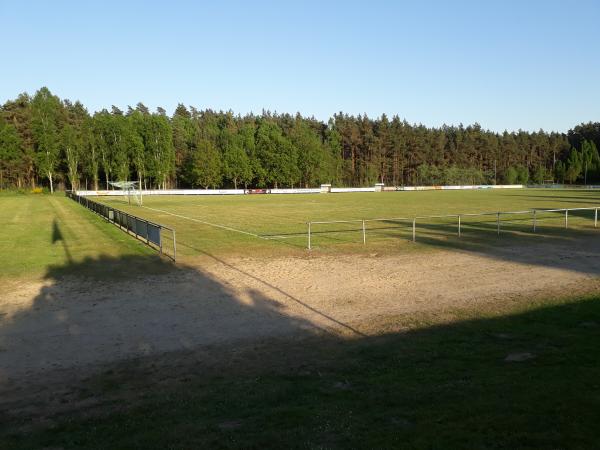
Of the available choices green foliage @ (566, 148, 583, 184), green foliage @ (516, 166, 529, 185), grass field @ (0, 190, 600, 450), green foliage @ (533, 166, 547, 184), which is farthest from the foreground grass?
green foliage @ (533, 166, 547, 184)

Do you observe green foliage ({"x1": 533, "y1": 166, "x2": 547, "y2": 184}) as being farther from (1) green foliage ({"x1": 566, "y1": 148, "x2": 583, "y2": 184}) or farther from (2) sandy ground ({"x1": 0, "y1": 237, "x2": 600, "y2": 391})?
(2) sandy ground ({"x1": 0, "y1": 237, "x2": 600, "y2": 391})

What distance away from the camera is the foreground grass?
17.0 feet

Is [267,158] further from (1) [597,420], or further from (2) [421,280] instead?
(1) [597,420]

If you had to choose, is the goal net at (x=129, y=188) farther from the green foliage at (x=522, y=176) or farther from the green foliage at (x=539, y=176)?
the green foliage at (x=539, y=176)

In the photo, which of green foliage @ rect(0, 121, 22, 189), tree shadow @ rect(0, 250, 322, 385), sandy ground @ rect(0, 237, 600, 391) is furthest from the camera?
green foliage @ rect(0, 121, 22, 189)

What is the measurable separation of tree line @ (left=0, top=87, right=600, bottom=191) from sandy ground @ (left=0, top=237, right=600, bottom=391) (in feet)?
313

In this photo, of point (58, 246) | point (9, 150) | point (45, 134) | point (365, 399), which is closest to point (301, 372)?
point (365, 399)

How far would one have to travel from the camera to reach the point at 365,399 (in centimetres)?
636

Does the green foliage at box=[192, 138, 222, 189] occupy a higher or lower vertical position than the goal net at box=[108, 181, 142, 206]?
higher

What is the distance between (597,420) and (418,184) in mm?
138544

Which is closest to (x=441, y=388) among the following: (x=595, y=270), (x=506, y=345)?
(x=506, y=345)

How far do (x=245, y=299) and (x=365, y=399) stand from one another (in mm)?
7237

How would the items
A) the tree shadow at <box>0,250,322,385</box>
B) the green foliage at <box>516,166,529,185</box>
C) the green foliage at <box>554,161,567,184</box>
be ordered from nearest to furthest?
the tree shadow at <box>0,250,322,385</box> < the green foliage at <box>554,161,567,184</box> < the green foliage at <box>516,166,529,185</box>

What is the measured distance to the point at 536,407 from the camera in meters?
5.62
